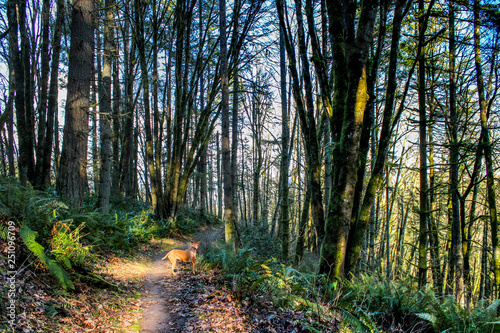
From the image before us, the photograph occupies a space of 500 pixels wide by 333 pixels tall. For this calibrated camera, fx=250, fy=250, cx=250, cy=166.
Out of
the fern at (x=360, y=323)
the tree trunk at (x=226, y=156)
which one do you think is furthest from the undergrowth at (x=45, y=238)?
the tree trunk at (x=226, y=156)

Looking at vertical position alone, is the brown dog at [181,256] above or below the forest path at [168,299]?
above

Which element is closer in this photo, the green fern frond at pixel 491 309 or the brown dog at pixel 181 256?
the green fern frond at pixel 491 309

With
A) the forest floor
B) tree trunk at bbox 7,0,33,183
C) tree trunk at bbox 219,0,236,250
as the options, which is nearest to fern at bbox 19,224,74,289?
the forest floor

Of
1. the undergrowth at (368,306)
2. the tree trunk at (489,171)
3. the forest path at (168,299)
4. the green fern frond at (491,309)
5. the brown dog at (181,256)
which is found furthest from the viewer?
the tree trunk at (489,171)

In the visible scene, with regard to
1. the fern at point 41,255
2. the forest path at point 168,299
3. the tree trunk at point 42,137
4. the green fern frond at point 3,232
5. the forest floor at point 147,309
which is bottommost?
the forest path at point 168,299

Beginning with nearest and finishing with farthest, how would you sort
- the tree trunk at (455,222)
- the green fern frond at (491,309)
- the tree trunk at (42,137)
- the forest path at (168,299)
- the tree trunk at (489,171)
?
the green fern frond at (491,309) → the forest path at (168,299) → the tree trunk at (455,222) → the tree trunk at (489,171) → the tree trunk at (42,137)

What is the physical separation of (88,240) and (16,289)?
266 cm

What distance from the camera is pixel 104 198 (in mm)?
8516

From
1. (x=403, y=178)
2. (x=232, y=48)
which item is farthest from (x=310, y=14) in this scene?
(x=403, y=178)

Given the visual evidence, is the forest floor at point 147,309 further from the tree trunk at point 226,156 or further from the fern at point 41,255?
the tree trunk at point 226,156

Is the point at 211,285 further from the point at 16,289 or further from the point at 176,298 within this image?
the point at 16,289

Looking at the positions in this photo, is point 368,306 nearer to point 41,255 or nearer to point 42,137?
point 41,255

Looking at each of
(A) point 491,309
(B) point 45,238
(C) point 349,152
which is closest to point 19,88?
(B) point 45,238

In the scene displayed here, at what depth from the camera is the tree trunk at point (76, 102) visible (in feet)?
19.3
